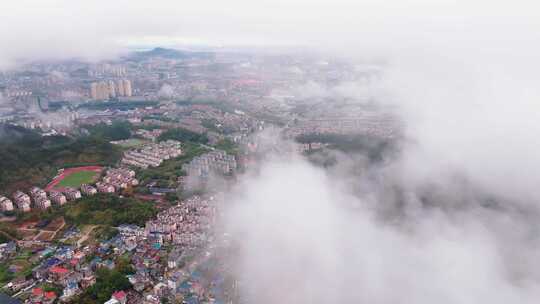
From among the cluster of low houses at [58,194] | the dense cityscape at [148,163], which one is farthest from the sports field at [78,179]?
the cluster of low houses at [58,194]

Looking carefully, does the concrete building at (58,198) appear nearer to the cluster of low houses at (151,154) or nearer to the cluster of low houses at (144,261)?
the cluster of low houses at (144,261)

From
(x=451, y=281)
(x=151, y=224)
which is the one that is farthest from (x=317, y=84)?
(x=451, y=281)

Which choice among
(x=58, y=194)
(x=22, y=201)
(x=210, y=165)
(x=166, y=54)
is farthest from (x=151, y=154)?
(x=166, y=54)

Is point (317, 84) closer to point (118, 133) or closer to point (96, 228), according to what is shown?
point (118, 133)

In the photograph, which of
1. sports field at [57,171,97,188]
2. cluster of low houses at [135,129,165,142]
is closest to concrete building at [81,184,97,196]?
sports field at [57,171,97,188]

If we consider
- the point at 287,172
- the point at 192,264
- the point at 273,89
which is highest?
the point at 273,89

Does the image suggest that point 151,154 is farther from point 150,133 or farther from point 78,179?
point 150,133
